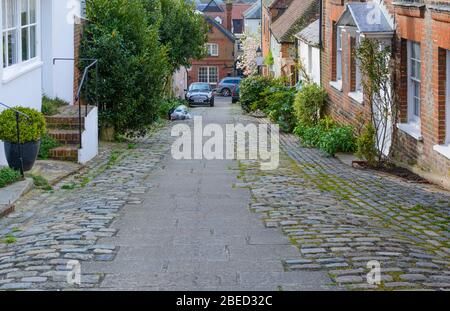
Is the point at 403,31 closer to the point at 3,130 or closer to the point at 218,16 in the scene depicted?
the point at 3,130

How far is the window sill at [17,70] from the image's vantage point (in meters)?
14.6

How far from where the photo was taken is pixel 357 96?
19.7 meters

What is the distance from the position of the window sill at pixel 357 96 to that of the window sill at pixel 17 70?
23.8 ft

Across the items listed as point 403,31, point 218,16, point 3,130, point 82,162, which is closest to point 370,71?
point 403,31

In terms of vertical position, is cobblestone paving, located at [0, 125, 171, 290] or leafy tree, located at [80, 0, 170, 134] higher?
leafy tree, located at [80, 0, 170, 134]

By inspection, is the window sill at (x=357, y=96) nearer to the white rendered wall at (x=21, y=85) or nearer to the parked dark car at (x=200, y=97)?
the white rendered wall at (x=21, y=85)

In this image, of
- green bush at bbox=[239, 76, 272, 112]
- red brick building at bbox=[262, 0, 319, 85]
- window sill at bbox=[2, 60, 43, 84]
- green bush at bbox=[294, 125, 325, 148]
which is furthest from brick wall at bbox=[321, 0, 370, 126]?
green bush at bbox=[239, 76, 272, 112]

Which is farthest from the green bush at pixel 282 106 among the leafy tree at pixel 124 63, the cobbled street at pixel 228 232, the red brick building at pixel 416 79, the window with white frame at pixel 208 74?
the window with white frame at pixel 208 74

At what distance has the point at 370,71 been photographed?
52.1 feet

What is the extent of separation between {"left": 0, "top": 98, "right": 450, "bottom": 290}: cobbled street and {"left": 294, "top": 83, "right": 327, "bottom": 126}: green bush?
928 centimetres

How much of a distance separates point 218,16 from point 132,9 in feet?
251

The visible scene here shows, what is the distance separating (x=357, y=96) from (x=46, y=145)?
766cm

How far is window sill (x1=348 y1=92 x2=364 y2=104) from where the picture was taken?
19041 mm

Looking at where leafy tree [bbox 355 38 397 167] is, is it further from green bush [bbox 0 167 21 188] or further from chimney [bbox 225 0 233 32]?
chimney [bbox 225 0 233 32]
